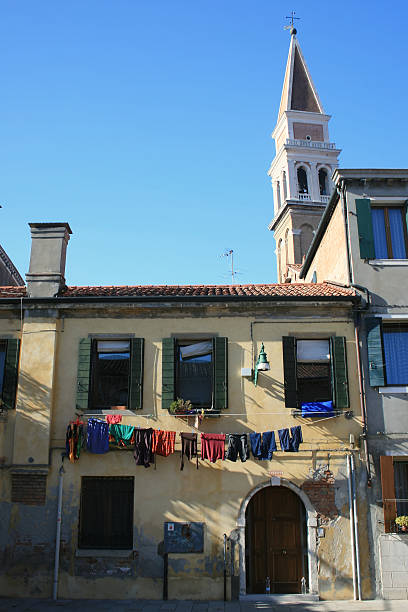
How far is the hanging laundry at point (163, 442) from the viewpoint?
12.4 m

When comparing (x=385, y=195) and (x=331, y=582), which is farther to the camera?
(x=385, y=195)

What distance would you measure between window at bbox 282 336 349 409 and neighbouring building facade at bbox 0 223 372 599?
3 centimetres

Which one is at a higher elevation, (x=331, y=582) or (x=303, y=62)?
(x=303, y=62)

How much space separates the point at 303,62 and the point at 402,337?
46.2m

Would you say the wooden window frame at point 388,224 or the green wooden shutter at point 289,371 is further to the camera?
the wooden window frame at point 388,224

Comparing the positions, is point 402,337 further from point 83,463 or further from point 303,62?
point 303,62

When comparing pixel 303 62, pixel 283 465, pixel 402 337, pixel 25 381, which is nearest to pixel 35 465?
pixel 25 381

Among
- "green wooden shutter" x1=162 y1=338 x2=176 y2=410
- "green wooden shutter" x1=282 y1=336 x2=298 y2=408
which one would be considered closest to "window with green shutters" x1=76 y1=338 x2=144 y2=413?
"green wooden shutter" x1=162 y1=338 x2=176 y2=410

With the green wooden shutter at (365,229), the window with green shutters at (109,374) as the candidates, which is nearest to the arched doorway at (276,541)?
the window with green shutters at (109,374)

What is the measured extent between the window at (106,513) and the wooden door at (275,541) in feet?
9.06

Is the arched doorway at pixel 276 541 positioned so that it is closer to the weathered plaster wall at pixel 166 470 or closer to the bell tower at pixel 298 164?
the weathered plaster wall at pixel 166 470

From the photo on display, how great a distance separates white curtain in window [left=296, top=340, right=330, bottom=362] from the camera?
43.7 feet

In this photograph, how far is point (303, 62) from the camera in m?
52.7

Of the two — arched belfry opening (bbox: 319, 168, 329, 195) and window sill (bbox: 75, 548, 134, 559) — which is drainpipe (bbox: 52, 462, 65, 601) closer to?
window sill (bbox: 75, 548, 134, 559)
